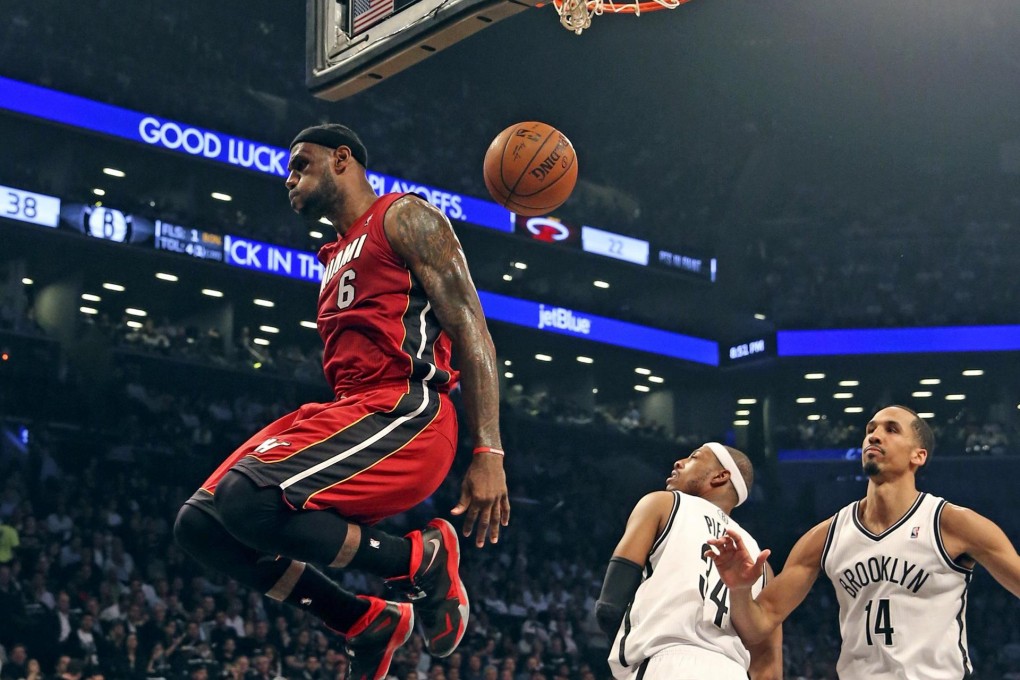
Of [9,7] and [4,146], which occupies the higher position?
[9,7]

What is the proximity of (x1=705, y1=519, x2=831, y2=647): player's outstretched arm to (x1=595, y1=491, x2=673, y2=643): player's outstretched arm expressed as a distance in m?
0.32

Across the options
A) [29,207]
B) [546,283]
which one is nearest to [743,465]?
[29,207]

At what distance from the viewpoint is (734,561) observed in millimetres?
5227

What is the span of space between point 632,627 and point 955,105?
34.5 meters

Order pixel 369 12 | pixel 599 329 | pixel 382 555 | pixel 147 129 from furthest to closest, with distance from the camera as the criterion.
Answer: pixel 599 329, pixel 147 129, pixel 369 12, pixel 382 555

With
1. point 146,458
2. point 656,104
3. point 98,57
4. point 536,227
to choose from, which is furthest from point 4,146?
point 656,104

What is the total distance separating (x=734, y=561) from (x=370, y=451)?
70.6 inches

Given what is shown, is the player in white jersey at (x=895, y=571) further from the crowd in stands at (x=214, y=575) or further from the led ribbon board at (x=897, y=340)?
the led ribbon board at (x=897, y=340)

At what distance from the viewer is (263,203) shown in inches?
1142

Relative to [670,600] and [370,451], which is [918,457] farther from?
[370,451]

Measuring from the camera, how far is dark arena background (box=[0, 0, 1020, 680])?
1919 centimetres

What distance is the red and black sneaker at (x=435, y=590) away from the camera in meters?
4.26

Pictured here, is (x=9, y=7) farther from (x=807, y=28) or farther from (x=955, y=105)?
(x=955, y=105)

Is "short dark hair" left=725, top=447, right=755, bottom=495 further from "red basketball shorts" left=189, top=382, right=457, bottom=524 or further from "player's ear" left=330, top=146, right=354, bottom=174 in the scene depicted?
"player's ear" left=330, top=146, right=354, bottom=174
